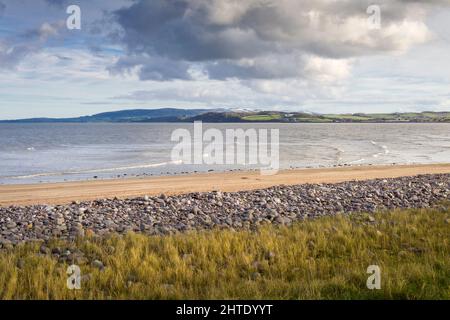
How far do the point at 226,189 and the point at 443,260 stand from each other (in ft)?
61.6

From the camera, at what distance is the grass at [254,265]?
682 cm

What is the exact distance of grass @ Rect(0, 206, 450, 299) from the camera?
6.82m

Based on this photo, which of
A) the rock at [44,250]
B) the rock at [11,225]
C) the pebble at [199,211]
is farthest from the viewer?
the rock at [11,225]

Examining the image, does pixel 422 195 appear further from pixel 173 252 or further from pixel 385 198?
pixel 173 252

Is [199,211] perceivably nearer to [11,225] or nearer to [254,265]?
[11,225]

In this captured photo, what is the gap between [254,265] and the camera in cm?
829

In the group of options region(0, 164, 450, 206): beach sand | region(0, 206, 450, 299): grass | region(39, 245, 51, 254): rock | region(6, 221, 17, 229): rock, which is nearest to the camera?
region(0, 206, 450, 299): grass

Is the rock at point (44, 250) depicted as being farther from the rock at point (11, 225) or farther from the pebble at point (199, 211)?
the rock at point (11, 225)

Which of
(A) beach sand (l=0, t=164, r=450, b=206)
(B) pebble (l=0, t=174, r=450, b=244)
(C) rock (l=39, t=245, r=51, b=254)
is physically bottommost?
(A) beach sand (l=0, t=164, r=450, b=206)

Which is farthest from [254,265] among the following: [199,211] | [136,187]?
[136,187]

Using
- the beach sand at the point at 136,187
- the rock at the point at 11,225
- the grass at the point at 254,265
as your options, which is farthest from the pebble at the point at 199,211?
the beach sand at the point at 136,187

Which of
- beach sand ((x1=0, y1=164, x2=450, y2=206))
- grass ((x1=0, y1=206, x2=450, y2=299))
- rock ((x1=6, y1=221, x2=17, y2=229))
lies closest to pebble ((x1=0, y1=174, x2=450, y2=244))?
rock ((x1=6, y1=221, x2=17, y2=229))

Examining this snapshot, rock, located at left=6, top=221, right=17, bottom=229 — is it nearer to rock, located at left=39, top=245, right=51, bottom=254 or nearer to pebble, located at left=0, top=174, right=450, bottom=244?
pebble, located at left=0, top=174, right=450, bottom=244
